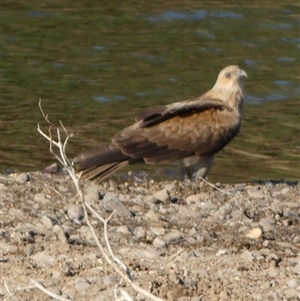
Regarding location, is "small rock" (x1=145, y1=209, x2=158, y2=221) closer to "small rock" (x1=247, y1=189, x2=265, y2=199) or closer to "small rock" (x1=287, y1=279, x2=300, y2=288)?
"small rock" (x1=247, y1=189, x2=265, y2=199)

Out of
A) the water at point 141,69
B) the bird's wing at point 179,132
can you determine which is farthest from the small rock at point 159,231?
the water at point 141,69

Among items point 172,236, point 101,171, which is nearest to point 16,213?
point 172,236

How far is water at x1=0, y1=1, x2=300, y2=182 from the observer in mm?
13344

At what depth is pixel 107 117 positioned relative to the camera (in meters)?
14.5

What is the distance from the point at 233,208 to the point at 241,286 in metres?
2.11

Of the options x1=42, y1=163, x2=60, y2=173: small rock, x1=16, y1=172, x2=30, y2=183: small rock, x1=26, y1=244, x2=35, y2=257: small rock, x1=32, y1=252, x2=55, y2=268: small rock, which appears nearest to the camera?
x1=32, y1=252, x2=55, y2=268: small rock

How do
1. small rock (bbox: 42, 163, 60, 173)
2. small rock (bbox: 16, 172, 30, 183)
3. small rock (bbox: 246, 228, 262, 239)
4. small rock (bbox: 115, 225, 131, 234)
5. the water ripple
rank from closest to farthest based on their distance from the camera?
1. small rock (bbox: 115, 225, 131, 234)
2. small rock (bbox: 246, 228, 262, 239)
3. small rock (bbox: 16, 172, 30, 183)
4. small rock (bbox: 42, 163, 60, 173)
5. the water ripple

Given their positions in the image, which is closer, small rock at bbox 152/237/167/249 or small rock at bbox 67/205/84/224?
small rock at bbox 152/237/167/249

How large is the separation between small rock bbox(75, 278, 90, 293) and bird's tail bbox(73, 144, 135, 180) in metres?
3.00

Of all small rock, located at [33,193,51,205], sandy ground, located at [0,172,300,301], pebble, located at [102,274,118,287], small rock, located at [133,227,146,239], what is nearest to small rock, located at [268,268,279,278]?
sandy ground, located at [0,172,300,301]

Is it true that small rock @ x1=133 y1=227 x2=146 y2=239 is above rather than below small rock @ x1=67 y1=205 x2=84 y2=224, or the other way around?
above

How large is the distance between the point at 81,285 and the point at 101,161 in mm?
3160

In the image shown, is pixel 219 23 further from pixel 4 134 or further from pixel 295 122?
pixel 4 134

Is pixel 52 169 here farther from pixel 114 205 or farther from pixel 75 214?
pixel 75 214
